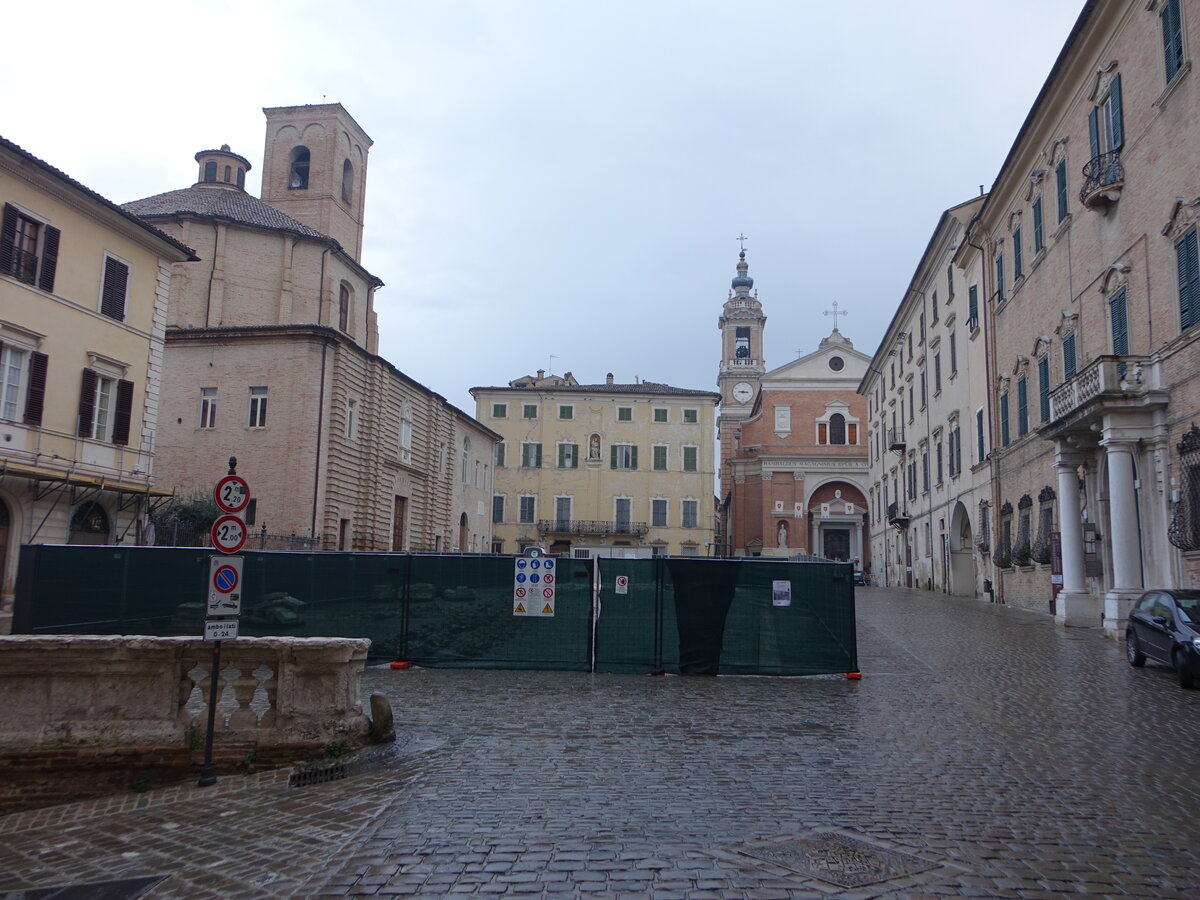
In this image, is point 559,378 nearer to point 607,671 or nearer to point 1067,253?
point 1067,253

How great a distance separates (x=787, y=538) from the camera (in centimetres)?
6875

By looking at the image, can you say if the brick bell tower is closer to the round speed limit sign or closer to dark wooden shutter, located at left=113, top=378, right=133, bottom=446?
dark wooden shutter, located at left=113, top=378, right=133, bottom=446

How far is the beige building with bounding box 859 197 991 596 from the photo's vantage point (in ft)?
107

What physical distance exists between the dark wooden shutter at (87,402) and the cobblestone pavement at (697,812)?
18.0 m

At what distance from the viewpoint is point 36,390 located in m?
22.7

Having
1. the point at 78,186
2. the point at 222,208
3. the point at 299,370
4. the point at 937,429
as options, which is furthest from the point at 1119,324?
the point at 222,208

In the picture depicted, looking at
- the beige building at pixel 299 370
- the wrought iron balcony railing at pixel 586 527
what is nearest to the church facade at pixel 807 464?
the wrought iron balcony railing at pixel 586 527

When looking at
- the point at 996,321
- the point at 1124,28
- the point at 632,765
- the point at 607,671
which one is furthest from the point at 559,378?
the point at 632,765

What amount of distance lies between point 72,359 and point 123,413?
226 cm

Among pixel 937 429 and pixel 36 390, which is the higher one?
pixel 937 429

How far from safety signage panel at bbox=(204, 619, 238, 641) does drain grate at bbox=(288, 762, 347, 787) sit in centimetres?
117

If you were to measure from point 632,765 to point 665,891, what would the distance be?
9.21ft

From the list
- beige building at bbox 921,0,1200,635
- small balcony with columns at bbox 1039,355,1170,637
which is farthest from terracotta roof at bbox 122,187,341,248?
small balcony with columns at bbox 1039,355,1170,637

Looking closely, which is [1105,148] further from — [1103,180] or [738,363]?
[738,363]
